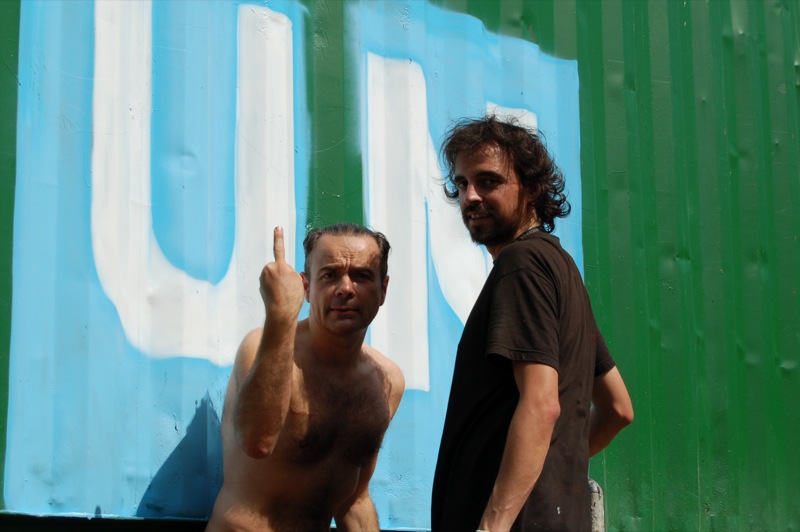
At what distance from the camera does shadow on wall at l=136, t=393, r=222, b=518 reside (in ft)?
12.9

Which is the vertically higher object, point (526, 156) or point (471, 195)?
point (526, 156)

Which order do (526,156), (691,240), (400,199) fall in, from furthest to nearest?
(691,240), (400,199), (526,156)

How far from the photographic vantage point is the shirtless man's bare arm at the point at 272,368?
338cm

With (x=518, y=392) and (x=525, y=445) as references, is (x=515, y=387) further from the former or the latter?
(x=525, y=445)

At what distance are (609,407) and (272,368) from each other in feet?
3.72

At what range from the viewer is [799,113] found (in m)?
6.09

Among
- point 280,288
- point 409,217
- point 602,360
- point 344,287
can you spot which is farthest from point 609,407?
point 409,217

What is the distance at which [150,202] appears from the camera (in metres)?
4.03

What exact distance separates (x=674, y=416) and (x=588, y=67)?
6.12 feet

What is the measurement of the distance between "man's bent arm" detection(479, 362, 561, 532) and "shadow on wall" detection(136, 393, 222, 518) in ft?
5.65

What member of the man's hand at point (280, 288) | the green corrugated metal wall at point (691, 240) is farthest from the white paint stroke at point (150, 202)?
the green corrugated metal wall at point (691, 240)

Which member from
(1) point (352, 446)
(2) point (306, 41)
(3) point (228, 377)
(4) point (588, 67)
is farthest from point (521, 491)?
(4) point (588, 67)

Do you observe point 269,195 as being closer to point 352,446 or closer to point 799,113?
point 352,446

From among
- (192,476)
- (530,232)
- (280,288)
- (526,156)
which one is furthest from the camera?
(192,476)
